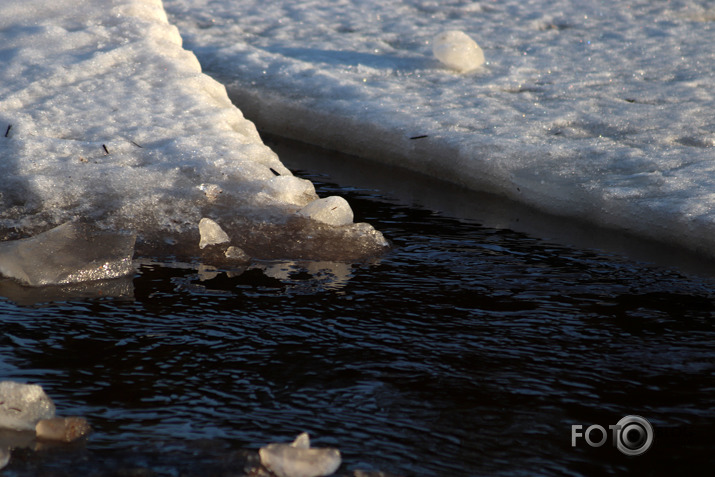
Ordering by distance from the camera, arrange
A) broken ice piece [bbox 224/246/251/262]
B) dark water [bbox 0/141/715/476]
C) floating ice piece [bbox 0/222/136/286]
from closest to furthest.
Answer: dark water [bbox 0/141/715/476]
floating ice piece [bbox 0/222/136/286]
broken ice piece [bbox 224/246/251/262]

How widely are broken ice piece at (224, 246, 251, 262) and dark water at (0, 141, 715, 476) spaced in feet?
0.47

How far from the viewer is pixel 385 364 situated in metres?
2.41

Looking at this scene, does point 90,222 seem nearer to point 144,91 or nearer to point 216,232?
point 216,232

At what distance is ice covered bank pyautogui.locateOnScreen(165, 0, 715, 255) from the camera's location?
13.4 feet

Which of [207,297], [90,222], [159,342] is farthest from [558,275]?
[90,222]

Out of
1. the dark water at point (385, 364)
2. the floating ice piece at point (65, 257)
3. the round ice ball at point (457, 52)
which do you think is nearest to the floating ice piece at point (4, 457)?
the dark water at point (385, 364)

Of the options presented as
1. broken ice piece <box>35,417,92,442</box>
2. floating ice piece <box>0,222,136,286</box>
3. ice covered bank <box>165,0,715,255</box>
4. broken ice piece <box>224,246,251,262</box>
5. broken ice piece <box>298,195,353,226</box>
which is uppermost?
ice covered bank <box>165,0,715,255</box>

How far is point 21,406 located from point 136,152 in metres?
2.12

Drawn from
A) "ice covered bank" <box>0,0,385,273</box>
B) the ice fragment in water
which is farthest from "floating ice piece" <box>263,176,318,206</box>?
the ice fragment in water

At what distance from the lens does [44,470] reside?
1897 millimetres

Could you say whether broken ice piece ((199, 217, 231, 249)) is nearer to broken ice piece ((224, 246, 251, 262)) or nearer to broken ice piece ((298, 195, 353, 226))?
broken ice piece ((224, 246, 251, 262))

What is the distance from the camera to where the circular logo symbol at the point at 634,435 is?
6.67 feet

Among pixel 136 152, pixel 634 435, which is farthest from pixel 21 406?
pixel 136 152

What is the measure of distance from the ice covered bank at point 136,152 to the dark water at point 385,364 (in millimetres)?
334
